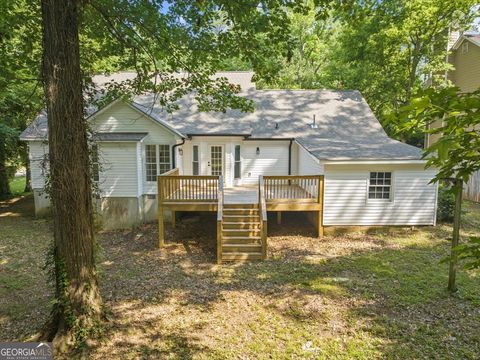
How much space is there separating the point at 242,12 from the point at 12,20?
556 centimetres

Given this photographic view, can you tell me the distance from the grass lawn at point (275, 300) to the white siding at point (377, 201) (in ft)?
2.74

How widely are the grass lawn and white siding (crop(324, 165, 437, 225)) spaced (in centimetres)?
84

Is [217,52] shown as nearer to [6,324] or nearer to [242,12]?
[242,12]

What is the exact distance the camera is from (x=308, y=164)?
44.1ft

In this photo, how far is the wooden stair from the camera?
9719 millimetres

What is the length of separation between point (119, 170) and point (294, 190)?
23.6ft

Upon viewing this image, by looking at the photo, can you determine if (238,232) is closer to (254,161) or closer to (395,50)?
(254,161)

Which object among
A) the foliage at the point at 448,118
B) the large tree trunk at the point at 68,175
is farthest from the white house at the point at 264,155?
the foliage at the point at 448,118

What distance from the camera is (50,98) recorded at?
4984 mm

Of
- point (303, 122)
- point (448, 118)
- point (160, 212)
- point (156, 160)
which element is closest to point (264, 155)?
point (303, 122)

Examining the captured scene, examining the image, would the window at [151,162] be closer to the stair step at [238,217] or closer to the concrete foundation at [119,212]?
the concrete foundation at [119,212]

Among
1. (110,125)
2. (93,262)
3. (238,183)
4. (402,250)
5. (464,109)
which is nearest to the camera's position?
(464,109)

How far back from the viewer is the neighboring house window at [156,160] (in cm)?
1341

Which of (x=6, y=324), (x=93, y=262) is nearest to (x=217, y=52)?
(x=93, y=262)
